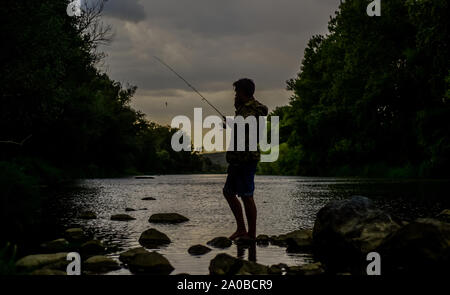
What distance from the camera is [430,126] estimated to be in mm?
37062

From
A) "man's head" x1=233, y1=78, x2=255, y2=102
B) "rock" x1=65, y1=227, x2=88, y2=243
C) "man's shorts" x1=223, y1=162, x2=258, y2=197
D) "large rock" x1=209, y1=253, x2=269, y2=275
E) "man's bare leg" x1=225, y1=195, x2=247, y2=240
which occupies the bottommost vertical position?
"rock" x1=65, y1=227, x2=88, y2=243

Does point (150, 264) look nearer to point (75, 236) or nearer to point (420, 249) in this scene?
point (75, 236)

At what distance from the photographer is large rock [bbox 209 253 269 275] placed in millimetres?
5957

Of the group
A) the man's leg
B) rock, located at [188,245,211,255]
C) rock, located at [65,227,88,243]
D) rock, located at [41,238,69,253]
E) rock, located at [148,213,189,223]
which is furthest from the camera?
rock, located at [148,213,189,223]

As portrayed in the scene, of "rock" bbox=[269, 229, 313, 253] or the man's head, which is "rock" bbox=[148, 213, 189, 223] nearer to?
"rock" bbox=[269, 229, 313, 253]

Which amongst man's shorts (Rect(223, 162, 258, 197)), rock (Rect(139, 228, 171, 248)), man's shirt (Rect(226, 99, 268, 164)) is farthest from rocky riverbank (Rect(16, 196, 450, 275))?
man's shirt (Rect(226, 99, 268, 164))

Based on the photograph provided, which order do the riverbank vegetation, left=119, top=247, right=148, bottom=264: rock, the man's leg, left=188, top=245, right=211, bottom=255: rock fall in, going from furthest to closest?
the riverbank vegetation, the man's leg, left=188, top=245, right=211, bottom=255: rock, left=119, top=247, right=148, bottom=264: rock

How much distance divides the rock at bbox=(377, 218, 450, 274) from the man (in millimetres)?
2333

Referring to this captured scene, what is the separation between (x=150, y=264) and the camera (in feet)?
20.9

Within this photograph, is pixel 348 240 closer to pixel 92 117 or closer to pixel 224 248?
pixel 224 248

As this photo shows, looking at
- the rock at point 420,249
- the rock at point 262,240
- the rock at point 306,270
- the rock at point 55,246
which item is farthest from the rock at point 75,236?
the rock at point 420,249

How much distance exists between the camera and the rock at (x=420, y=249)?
6.38m

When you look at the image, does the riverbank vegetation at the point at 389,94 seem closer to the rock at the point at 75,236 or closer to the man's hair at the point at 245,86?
the man's hair at the point at 245,86
